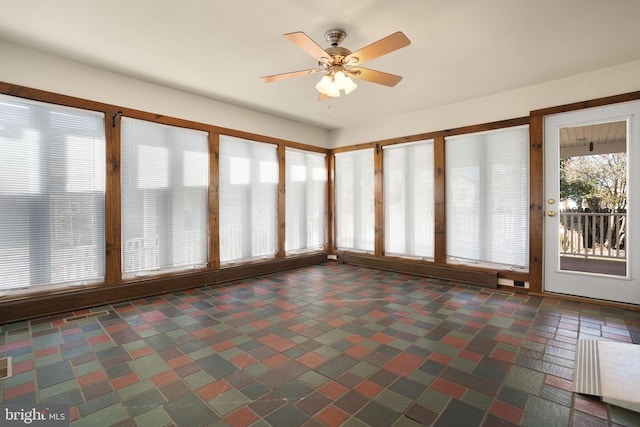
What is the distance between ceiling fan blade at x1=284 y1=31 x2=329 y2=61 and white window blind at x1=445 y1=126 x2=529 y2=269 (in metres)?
3.16

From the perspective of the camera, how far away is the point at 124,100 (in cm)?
378

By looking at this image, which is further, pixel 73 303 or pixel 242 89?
pixel 242 89

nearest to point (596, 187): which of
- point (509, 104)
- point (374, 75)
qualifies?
point (509, 104)

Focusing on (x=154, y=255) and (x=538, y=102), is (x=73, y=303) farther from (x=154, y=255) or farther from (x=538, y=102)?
(x=538, y=102)

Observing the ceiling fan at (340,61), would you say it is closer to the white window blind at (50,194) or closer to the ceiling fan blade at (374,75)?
the ceiling fan blade at (374,75)

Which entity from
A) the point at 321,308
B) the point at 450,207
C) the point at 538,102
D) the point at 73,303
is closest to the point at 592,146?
the point at 538,102

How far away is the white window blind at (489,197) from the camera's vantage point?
4223mm

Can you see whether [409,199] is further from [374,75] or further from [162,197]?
[162,197]

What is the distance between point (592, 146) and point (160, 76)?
5.57m

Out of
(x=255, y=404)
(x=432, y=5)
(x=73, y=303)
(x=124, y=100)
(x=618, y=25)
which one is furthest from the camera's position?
(x=124, y=100)

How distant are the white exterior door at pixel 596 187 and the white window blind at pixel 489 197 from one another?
303mm

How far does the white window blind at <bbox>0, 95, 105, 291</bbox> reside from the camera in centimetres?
306

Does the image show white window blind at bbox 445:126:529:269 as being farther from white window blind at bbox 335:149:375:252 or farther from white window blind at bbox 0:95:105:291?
white window blind at bbox 0:95:105:291
